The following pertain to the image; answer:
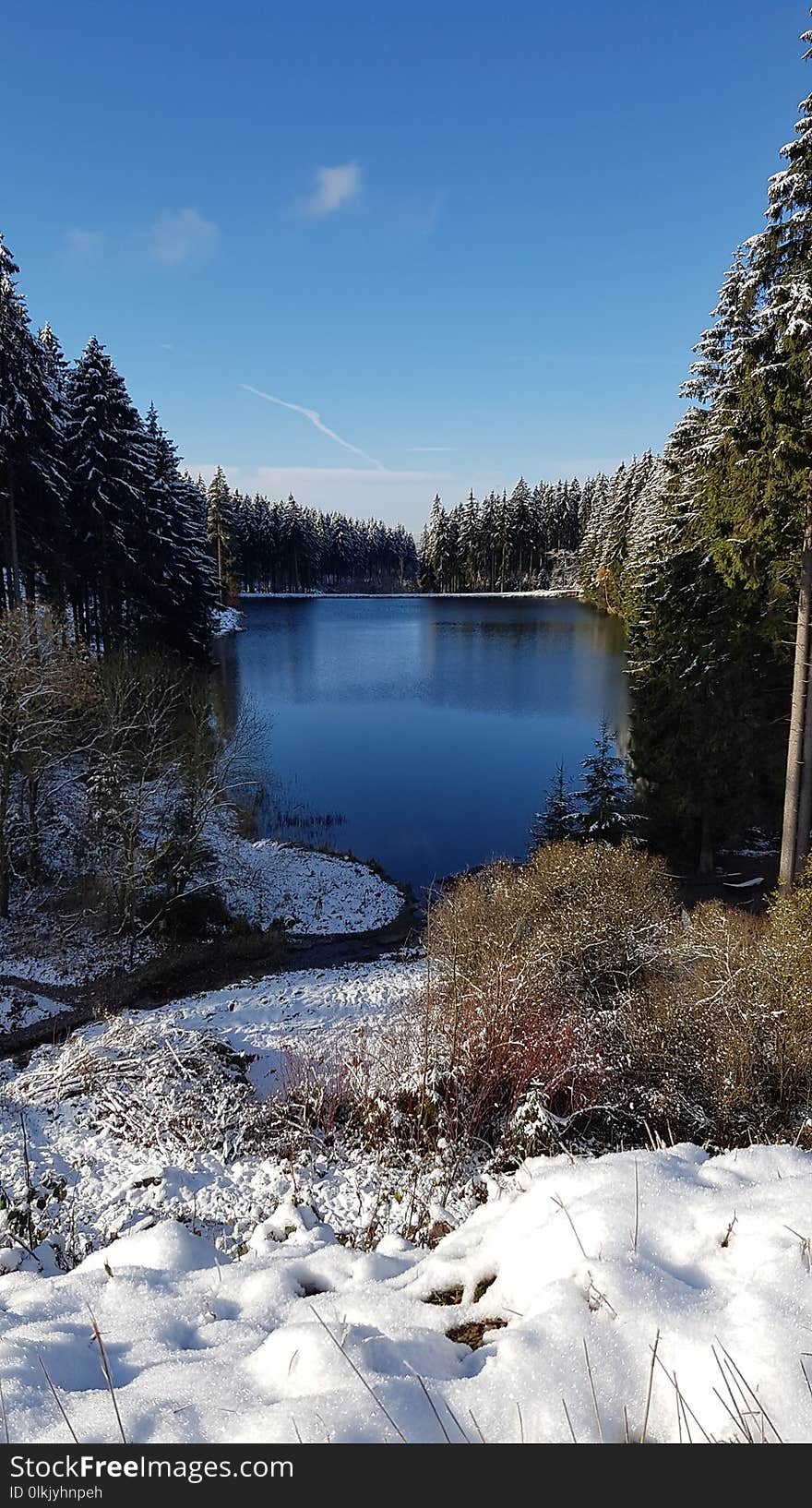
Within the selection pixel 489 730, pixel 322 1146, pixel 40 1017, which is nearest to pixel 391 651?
pixel 489 730

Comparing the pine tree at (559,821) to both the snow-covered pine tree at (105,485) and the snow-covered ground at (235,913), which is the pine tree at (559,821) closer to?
the snow-covered ground at (235,913)

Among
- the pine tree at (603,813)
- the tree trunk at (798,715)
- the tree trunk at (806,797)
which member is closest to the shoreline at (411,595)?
the pine tree at (603,813)

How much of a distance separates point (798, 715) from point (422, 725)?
23516mm

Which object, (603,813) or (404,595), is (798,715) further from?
(404,595)

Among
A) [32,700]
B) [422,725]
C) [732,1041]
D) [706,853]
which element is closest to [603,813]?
[706,853]

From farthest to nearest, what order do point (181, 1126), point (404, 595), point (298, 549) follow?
1. point (404, 595)
2. point (298, 549)
3. point (181, 1126)

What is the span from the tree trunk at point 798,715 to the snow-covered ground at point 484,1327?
11236mm

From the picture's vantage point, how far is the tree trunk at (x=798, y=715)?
13352mm

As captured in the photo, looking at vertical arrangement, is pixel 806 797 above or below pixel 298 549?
below

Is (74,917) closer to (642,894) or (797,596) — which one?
(642,894)

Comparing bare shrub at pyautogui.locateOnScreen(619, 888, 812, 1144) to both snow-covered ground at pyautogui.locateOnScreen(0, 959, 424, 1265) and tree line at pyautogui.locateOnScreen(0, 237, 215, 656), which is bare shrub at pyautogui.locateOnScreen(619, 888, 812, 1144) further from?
tree line at pyautogui.locateOnScreen(0, 237, 215, 656)

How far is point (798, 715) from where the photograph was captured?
14.0m

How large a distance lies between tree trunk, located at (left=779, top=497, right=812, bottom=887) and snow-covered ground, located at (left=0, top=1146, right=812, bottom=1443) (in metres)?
11.2

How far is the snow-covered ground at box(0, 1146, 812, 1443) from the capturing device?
2557 millimetres
